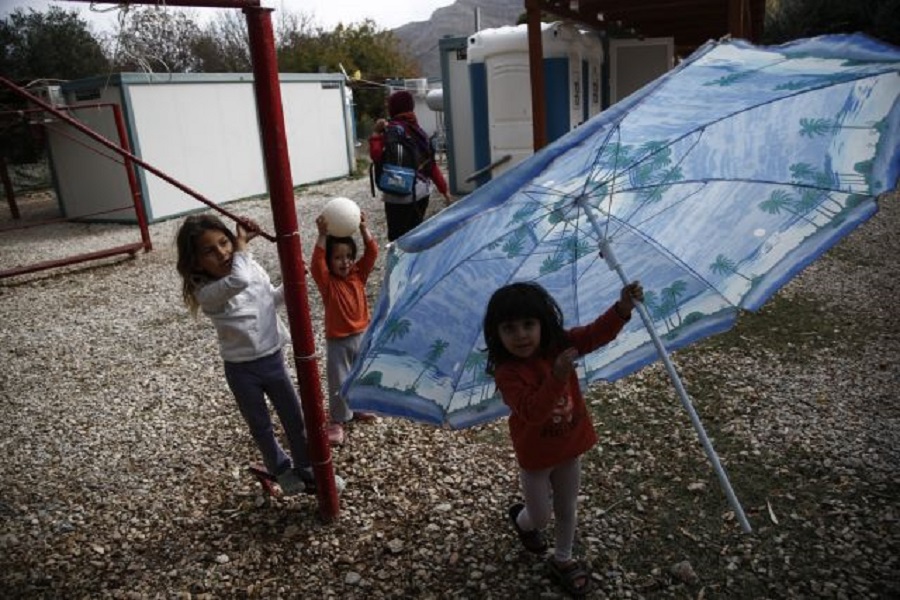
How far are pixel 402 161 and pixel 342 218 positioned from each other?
2.85 metres

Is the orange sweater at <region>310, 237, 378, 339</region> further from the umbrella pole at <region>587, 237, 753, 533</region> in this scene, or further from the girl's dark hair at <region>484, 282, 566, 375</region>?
the umbrella pole at <region>587, 237, 753, 533</region>

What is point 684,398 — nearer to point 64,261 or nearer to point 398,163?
point 398,163

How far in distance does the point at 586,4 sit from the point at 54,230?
10.5m

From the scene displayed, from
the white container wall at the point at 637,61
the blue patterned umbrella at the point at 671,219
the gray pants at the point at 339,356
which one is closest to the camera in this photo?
the blue patterned umbrella at the point at 671,219

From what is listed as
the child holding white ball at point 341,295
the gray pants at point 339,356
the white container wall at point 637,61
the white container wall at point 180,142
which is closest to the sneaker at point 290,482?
the child holding white ball at point 341,295

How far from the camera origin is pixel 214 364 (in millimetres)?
4918

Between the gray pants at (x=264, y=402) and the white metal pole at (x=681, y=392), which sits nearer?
the white metal pole at (x=681, y=392)

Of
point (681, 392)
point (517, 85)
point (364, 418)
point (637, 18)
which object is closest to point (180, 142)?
point (517, 85)

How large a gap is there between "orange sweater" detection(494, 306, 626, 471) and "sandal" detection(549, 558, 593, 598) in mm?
442

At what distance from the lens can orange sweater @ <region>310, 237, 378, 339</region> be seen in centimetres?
328

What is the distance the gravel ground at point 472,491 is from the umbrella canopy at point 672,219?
0.72 metres

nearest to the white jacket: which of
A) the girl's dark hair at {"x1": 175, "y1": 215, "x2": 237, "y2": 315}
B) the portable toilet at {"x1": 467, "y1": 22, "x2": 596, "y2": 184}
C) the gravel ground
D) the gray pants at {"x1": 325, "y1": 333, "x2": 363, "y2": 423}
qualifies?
the girl's dark hair at {"x1": 175, "y1": 215, "x2": 237, "y2": 315}

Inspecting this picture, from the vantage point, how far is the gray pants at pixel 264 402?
8.87 feet

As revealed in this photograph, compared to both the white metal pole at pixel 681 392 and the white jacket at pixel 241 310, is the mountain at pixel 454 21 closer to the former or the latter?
the white jacket at pixel 241 310
